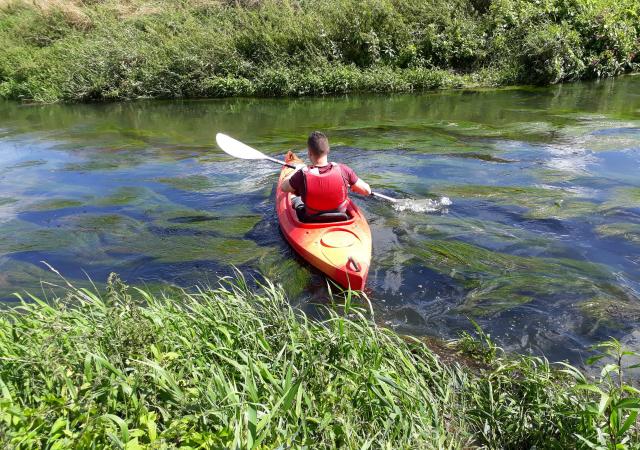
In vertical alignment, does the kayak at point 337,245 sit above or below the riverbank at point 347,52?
below

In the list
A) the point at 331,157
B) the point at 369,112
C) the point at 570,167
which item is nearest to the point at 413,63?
the point at 369,112

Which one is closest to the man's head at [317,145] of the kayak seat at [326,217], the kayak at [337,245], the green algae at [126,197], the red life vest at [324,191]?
the red life vest at [324,191]

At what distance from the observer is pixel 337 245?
4.21 meters

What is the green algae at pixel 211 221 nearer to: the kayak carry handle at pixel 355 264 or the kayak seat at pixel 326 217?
the kayak seat at pixel 326 217

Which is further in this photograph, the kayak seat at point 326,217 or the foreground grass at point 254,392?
the kayak seat at point 326,217

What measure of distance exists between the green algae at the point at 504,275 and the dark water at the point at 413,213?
2 centimetres

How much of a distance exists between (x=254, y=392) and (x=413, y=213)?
4064 millimetres

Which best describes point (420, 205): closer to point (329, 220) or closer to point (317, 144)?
point (329, 220)

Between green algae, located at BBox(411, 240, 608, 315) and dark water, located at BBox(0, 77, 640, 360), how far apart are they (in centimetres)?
2

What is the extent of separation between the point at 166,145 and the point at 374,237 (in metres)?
6.17

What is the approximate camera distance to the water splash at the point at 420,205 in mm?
5777

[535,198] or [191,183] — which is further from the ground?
[535,198]

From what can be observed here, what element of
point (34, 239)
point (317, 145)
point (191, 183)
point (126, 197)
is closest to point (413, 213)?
point (317, 145)

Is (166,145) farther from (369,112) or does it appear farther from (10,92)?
(10,92)
